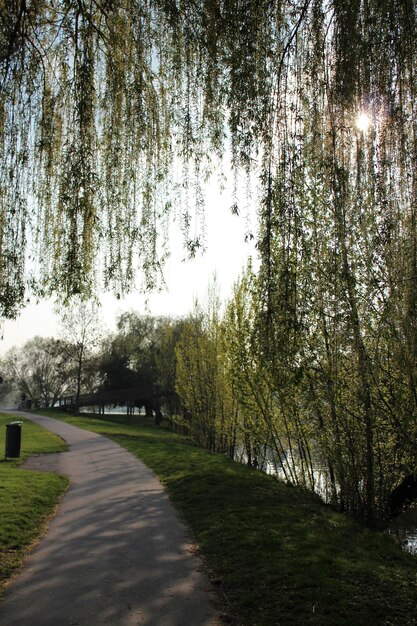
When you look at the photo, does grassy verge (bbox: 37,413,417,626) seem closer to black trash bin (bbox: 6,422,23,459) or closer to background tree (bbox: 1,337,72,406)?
black trash bin (bbox: 6,422,23,459)

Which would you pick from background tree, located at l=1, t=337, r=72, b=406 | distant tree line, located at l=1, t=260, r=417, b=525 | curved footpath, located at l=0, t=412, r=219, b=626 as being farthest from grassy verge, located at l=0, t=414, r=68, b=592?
background tree, located at l=1, t=337, r=72, b=406

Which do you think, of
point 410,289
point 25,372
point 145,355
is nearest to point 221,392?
point 410,289

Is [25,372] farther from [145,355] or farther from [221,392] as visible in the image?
[221,392]

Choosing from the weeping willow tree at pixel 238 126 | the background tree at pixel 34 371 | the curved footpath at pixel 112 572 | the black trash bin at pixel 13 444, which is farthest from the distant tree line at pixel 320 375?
the background tree at pixel 34 371

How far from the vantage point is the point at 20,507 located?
8750 millimetres

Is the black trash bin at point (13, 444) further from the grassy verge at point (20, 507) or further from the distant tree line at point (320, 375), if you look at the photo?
the distant tree line at point (320, 375)

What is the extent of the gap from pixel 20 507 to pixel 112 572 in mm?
3737

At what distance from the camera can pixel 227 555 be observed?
253 inches

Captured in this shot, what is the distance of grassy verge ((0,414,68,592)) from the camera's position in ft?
21.1

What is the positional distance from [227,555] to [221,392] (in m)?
14.3

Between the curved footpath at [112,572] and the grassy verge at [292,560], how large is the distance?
12.7 inches

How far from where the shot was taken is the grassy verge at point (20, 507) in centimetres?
642

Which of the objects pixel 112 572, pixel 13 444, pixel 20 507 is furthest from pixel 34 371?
pixel 112 572

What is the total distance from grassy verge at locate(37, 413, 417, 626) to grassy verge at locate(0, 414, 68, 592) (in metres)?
2.19
